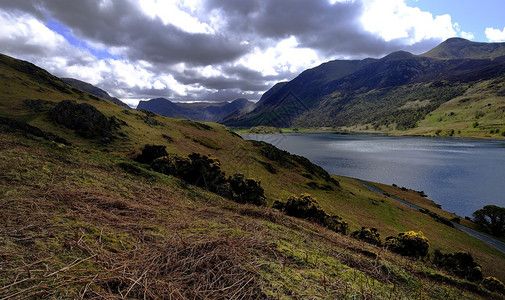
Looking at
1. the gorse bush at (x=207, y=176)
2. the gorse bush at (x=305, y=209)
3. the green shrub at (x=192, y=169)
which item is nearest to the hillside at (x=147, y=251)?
the green shrub at (x=192, y=169)

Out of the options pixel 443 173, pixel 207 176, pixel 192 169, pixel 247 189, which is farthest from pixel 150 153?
pixel 443 173

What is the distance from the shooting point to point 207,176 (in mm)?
23719

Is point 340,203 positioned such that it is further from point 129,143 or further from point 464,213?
point 129,143

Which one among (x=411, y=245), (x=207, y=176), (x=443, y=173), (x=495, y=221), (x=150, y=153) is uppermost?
(x=150, y=153)

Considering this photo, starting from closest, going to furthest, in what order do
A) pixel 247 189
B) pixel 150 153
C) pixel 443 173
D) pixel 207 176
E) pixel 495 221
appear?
pixel 207 176, pixel 247 189, pixel 150 153, pixel 495 221, pixel 443 173

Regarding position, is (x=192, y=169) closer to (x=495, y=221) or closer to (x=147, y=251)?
(x=147, y=251)

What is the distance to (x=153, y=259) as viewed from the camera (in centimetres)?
452

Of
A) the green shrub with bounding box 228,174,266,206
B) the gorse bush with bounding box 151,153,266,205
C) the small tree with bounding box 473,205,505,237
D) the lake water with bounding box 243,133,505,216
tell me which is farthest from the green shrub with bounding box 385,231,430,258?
the lake water with bounding box 243,133,505,216

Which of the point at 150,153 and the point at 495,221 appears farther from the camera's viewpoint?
the point at 495,221

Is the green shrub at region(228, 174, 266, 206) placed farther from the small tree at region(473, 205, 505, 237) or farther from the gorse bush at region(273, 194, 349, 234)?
the small tree at region(473, 205, 505, 237)

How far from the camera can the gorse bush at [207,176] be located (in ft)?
70.2

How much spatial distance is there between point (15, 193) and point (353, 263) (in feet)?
34.2

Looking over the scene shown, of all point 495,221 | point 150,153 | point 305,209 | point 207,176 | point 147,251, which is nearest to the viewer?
point 147,251

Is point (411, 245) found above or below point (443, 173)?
below
